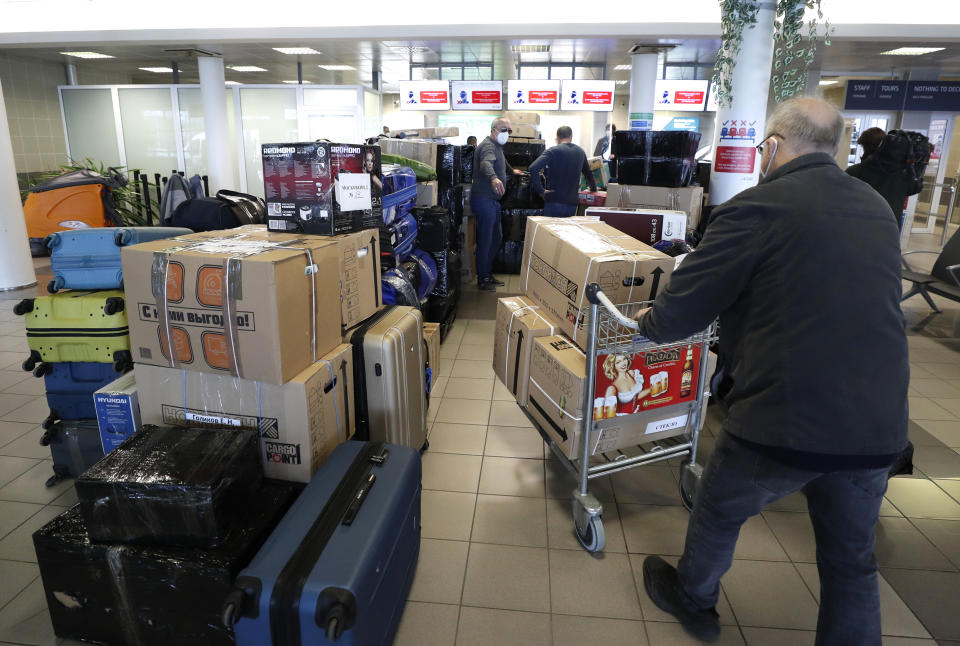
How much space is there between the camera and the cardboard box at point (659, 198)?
4.30m

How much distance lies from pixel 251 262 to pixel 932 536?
9.40 feet

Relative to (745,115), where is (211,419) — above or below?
below

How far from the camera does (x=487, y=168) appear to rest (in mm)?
5984

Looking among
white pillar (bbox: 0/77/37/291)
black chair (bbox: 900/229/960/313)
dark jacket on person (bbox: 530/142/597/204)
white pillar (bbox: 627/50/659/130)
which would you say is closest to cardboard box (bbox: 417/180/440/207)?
dark jacket on person (bbox: 530/142/597/204)

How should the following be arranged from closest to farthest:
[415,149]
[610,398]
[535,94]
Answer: [610,398]
[415,149]
[535,94]

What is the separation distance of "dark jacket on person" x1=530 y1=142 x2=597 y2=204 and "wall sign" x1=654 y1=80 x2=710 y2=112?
447 centimetres

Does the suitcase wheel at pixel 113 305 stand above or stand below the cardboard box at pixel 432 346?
above

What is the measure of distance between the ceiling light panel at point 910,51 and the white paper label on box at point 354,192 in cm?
852

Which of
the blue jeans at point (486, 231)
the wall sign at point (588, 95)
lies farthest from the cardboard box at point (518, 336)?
the wall sign at point (588, 95)

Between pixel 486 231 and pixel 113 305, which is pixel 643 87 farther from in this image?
pixel 113 305

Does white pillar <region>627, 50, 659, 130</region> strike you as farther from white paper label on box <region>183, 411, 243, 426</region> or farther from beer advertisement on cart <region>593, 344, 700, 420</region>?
white paper label on box <region>183, 411, 243, 426</region>

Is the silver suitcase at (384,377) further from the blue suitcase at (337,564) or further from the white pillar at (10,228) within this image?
the white pillar at (10,228)

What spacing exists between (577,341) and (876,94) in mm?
10777

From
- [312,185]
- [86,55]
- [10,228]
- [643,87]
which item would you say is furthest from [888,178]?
[86,55]
